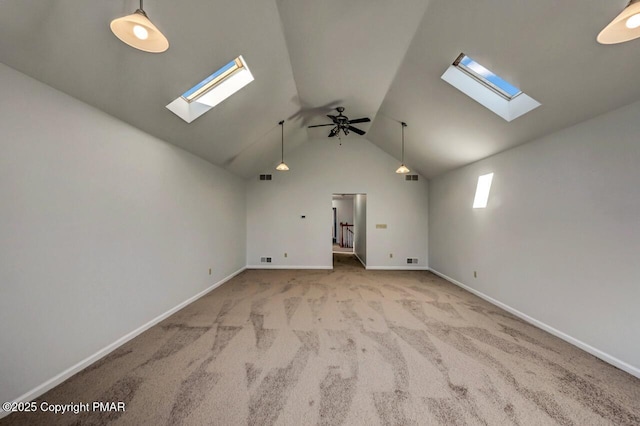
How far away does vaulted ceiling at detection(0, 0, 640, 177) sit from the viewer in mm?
1822

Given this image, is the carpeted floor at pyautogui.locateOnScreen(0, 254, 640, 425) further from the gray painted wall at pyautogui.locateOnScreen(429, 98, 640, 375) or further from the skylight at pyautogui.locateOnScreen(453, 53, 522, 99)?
the skylight at pyautogui.locateOnScreen(453, 53, 522, 99)

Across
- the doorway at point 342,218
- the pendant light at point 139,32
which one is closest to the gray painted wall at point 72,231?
the pendant light at point 139,32

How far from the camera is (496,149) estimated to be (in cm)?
397

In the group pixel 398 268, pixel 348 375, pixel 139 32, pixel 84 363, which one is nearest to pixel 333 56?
pixel 139 32

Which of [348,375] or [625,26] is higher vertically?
[625,26]

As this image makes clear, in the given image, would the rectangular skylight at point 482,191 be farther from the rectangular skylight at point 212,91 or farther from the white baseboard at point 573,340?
the rectangular skylight at point 212,91

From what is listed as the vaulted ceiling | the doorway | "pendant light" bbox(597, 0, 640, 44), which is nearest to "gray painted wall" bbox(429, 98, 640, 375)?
the vaulted ceiling

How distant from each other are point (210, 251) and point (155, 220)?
1697 mm

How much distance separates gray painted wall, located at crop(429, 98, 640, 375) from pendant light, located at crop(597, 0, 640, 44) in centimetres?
165

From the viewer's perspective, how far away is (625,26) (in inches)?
50.2

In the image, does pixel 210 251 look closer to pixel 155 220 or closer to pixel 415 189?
pixel 155 220

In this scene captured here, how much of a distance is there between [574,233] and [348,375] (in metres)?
3.05

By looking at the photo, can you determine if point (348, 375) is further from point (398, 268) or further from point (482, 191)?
point (398, 268)

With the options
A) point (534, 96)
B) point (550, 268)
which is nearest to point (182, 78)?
point (534, 96)
